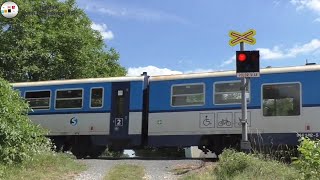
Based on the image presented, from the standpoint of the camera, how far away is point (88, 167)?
14.0 m

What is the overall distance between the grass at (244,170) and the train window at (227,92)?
17.5ft

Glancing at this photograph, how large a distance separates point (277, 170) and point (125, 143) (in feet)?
29.6

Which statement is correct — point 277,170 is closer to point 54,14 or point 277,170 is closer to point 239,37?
point 239,37

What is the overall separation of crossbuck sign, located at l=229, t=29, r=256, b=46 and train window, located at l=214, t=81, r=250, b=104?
17.2 feet

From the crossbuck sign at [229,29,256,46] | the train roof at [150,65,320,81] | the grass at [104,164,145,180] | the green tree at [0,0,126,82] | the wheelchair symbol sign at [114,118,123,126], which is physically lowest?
the grass at [104,164,145,180]

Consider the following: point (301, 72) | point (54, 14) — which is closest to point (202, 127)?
point (301, 72)

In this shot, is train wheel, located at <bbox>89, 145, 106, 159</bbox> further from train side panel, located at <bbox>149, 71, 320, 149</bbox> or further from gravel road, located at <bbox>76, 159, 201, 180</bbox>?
gravel road, located at <bbox>76, 159, 201, 180</bbox>

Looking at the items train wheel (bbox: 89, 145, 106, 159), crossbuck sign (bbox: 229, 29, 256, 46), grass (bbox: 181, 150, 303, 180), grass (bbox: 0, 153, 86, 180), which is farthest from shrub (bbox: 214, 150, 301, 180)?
train wheel (bbox: 89, 145, 106, 159)

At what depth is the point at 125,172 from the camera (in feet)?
42.0

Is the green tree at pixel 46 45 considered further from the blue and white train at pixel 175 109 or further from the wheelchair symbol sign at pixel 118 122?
the wheelchair symbol sign at pixel 118 122

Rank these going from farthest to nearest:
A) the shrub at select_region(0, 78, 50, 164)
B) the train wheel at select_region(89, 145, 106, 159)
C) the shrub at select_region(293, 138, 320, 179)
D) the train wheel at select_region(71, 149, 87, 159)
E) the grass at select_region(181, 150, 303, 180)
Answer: the train wheel at select_region(89, 145, 106, 159) → the train wheel at select_region(71, 149, 87, 159) → the shrub at select_region(0, 78, 50, 164) → the grass at select_region(181, 150, 303, 180) → the shrub at select_region(293, 138, 320, 179)

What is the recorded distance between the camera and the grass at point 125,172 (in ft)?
39.8

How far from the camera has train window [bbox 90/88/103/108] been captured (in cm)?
1895

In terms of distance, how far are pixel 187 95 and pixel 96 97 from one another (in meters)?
3.61
